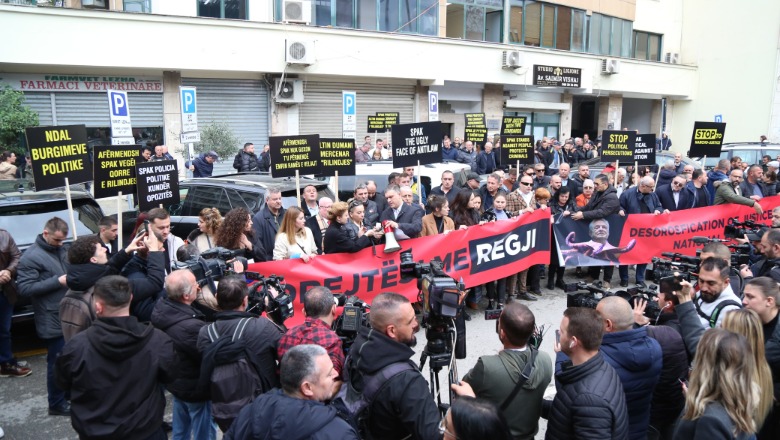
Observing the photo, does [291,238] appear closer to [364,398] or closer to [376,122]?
[364,398]

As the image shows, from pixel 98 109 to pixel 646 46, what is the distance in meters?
28.0

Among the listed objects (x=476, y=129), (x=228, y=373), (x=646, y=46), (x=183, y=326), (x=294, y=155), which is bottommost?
(x=228, y=373)

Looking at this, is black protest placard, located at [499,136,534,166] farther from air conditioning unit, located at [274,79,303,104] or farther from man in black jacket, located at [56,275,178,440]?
air conditioning unit, located at [274,79,303,104]

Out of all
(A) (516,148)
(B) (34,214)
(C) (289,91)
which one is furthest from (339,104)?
(B) (34,214)

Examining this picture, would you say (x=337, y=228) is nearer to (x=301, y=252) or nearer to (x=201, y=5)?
(x=301, y=252)

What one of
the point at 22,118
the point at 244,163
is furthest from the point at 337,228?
the point at 22,118

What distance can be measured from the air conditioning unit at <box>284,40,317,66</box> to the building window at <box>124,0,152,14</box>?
4.02m

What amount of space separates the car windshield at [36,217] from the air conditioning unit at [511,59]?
19805 mm

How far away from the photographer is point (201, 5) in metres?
18.2

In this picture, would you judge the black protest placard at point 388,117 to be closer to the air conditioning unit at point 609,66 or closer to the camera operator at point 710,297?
the camera operator at point 710,297

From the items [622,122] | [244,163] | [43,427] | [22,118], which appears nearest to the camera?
[43,427]

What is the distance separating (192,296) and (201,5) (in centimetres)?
1614

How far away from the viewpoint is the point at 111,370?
370 cm

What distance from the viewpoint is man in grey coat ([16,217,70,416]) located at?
558 centimetres
